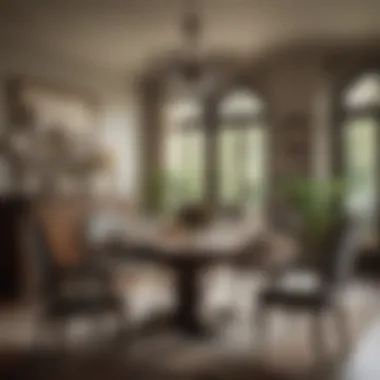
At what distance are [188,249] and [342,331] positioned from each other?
24.1 inches

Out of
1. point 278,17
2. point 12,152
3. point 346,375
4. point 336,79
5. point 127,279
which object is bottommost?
point 346,375

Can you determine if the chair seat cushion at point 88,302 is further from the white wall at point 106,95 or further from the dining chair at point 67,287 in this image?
the white wall at point 106,95

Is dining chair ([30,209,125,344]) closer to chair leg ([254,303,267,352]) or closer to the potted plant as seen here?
chair leg ([254,303,267,352])

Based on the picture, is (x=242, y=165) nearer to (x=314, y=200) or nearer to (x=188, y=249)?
(x=314, y=200)

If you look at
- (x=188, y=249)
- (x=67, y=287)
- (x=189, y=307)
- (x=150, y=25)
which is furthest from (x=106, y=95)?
(x=189, y=307)

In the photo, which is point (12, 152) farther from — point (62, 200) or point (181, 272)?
point (181, 272)

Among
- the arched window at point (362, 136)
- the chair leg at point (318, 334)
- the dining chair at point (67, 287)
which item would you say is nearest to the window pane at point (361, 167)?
the arched window at point (362, 136)

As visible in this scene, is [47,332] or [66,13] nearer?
[66,13]

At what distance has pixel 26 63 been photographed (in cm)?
172

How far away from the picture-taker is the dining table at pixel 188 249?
204 cm

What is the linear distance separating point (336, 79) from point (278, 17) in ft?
0.74

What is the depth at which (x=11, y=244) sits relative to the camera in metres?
1.97

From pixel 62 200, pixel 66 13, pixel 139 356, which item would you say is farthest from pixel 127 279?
pixel 66 13

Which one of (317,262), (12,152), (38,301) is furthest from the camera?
(317,262)
